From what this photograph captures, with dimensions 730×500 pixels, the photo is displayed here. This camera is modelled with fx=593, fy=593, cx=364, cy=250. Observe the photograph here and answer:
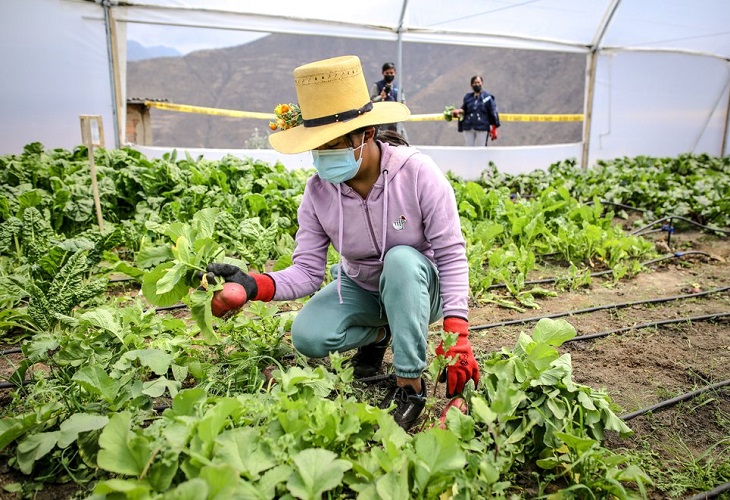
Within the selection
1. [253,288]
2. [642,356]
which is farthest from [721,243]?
[253,288]

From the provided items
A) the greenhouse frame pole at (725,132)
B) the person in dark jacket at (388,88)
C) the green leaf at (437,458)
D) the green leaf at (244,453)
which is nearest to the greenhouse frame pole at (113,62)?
the person in dark jacket at (388,88)

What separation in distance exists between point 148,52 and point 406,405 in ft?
94.8

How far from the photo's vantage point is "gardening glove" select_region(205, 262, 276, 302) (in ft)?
6.34

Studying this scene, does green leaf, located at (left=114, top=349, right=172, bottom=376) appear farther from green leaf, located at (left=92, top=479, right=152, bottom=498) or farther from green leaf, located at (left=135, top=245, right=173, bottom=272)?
green leaf, located at (left=92, top=479, right=152, bottom=498)

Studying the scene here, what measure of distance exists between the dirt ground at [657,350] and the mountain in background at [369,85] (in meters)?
18.3

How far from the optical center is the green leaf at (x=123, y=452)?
140 centimetres

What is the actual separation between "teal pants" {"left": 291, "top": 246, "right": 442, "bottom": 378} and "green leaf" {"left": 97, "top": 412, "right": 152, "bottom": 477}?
80 centimetres

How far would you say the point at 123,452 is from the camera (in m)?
1.42

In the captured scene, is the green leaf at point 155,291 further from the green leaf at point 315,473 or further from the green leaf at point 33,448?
the green leaf at point 315,473

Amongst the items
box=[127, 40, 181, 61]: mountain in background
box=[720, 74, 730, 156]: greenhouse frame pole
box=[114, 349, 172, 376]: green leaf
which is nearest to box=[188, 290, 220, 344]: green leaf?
box=[114, 349, 172, 376]: green leaf

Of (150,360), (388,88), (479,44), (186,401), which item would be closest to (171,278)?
(150,360)

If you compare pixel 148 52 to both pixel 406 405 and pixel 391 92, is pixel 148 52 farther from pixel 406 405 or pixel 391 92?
pixel 406 405

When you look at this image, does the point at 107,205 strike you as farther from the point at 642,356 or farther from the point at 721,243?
the point at 721,243

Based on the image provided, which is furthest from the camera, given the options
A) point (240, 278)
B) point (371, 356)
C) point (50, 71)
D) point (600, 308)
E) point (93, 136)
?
point (50, 71)
